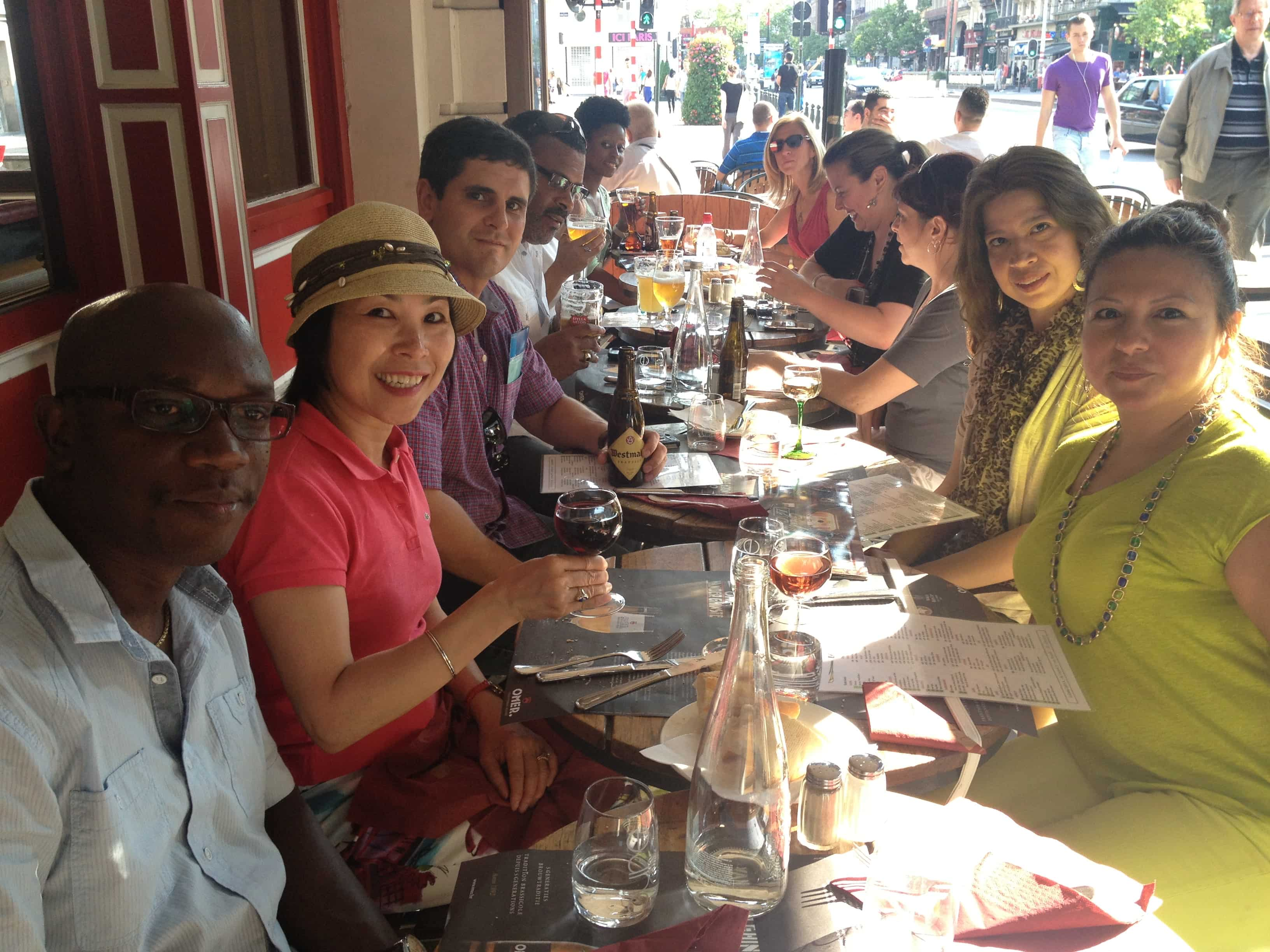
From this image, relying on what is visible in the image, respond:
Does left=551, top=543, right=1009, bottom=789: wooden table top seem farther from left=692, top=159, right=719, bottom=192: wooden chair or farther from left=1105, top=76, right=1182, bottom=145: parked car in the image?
left=1105, top=76, right=1182, bottom=145: parked car

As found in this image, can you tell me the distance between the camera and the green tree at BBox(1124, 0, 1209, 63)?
74.3ft

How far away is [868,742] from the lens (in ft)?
4.55

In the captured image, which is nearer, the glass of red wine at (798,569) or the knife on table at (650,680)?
the knife on table at (650,680)

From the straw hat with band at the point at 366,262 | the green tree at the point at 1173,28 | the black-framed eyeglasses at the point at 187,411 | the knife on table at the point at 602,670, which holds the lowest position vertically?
the knife on table at the point at 602,670

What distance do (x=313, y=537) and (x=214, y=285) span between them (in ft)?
6.13

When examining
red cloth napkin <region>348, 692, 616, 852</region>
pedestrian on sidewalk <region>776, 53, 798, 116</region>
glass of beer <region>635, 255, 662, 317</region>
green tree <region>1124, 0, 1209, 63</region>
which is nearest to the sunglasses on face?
glass of beer <region>635, 255, 662, 317</region>

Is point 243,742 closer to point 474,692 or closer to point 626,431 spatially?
point 474,692

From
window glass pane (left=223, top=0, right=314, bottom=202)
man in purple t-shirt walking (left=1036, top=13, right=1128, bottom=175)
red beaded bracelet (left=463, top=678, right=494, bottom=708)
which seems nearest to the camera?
red beaded bracelet (left=463, top=678, right=494, bottom=708)

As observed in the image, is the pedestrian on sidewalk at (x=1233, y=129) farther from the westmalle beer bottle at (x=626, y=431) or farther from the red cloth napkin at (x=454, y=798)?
the red cloth napkin at (x=454, y=798)

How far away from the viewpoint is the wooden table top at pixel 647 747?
138 centimetres

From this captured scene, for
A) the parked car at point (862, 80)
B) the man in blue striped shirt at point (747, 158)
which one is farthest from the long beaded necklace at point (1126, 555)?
the man in blue striped shirt at point (747, 158)

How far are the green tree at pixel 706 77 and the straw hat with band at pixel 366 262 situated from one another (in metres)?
20.1

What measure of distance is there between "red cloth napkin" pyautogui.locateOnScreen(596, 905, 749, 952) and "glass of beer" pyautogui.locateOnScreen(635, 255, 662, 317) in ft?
10.7

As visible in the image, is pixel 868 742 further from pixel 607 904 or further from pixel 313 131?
pixel 313 131
